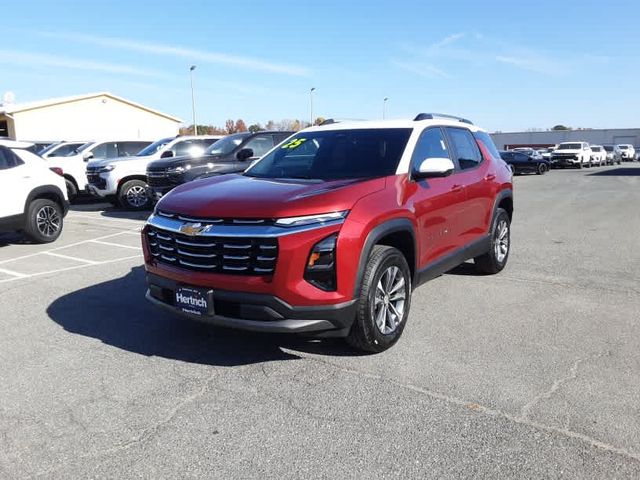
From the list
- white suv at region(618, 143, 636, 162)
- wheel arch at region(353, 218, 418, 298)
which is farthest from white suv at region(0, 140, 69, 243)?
white suv at region(618, 143, 636, 162)

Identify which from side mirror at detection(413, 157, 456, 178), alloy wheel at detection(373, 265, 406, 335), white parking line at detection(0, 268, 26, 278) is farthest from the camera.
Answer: white parking line at detection(0, 268, 26, 278)

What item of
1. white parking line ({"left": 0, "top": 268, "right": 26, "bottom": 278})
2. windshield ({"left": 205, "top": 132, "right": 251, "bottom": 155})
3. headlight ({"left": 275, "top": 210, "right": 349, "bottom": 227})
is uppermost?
windshield ({"left": 205, "top": 132, "right": 251, "bottom": 155})

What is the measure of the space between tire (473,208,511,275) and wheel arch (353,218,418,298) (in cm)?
215

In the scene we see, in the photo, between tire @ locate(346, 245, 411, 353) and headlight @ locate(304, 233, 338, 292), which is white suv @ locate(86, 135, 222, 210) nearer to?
tire @ locate(346, 245, 411, 353)

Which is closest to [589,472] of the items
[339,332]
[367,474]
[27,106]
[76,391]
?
[367,474]

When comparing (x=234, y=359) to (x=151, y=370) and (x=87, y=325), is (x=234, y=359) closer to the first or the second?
(x=151, y=370)

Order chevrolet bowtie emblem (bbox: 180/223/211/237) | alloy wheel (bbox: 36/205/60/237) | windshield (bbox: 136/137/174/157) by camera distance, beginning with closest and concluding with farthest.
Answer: chevrolet bowtie emblem (bbox: 180/223/211/237) → alloy wheel (bbox: 36/205/60/237) → windshield (bbox: 136/137/174/157)

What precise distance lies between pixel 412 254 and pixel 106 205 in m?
13.0

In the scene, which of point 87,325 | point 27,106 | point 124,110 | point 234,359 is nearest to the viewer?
point 234,359

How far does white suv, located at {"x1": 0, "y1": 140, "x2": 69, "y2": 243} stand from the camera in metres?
8.50

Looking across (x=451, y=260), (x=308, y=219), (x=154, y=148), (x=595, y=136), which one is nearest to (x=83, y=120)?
(x=154, y=148)

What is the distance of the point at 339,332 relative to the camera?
386cm

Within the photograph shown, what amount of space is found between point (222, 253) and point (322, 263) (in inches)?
27.6

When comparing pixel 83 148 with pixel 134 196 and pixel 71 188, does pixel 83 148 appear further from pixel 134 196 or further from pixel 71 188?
pixel 134 196
